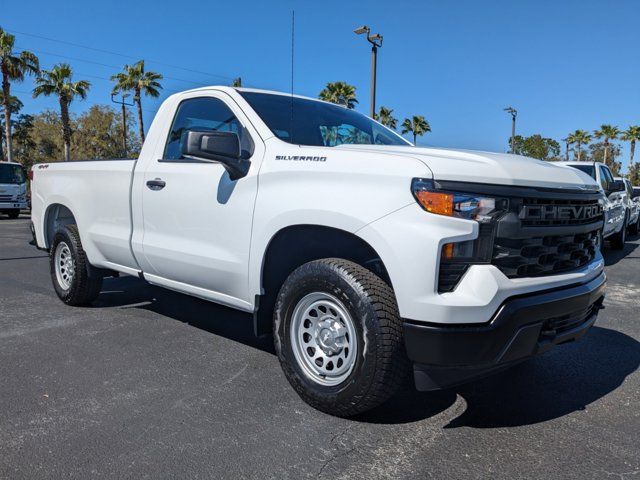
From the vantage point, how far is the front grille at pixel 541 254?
102 inches

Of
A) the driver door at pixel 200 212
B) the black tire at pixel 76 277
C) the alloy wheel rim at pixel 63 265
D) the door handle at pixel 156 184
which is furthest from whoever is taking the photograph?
the alloy wheel rim at pixel 63 265

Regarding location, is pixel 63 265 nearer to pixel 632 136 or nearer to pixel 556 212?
pixel 556 212

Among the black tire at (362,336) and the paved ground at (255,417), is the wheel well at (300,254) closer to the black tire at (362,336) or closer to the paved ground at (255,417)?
the black tire at (362,336)

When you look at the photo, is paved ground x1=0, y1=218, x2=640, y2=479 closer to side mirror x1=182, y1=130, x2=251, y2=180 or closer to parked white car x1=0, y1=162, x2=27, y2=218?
side mirror x1=182, y1=130, x2=251, y2=180

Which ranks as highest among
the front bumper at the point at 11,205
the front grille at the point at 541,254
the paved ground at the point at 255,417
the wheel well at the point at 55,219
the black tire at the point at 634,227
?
the front grille at the point at 541,254

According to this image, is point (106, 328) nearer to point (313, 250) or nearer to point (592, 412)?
point (313, 250)

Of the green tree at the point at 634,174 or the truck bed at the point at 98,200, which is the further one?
the green tree at the point at 634,174

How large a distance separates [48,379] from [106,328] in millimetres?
1202

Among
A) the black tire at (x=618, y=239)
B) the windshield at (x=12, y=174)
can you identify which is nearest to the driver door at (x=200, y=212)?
the black tire at (x=618, y=239)

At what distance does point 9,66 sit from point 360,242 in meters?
33.3

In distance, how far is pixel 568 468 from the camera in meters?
2.56

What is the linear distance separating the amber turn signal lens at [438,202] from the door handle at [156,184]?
2289 mm

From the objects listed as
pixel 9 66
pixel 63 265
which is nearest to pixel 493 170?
pixel 63 265

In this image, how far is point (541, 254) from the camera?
278 cm
